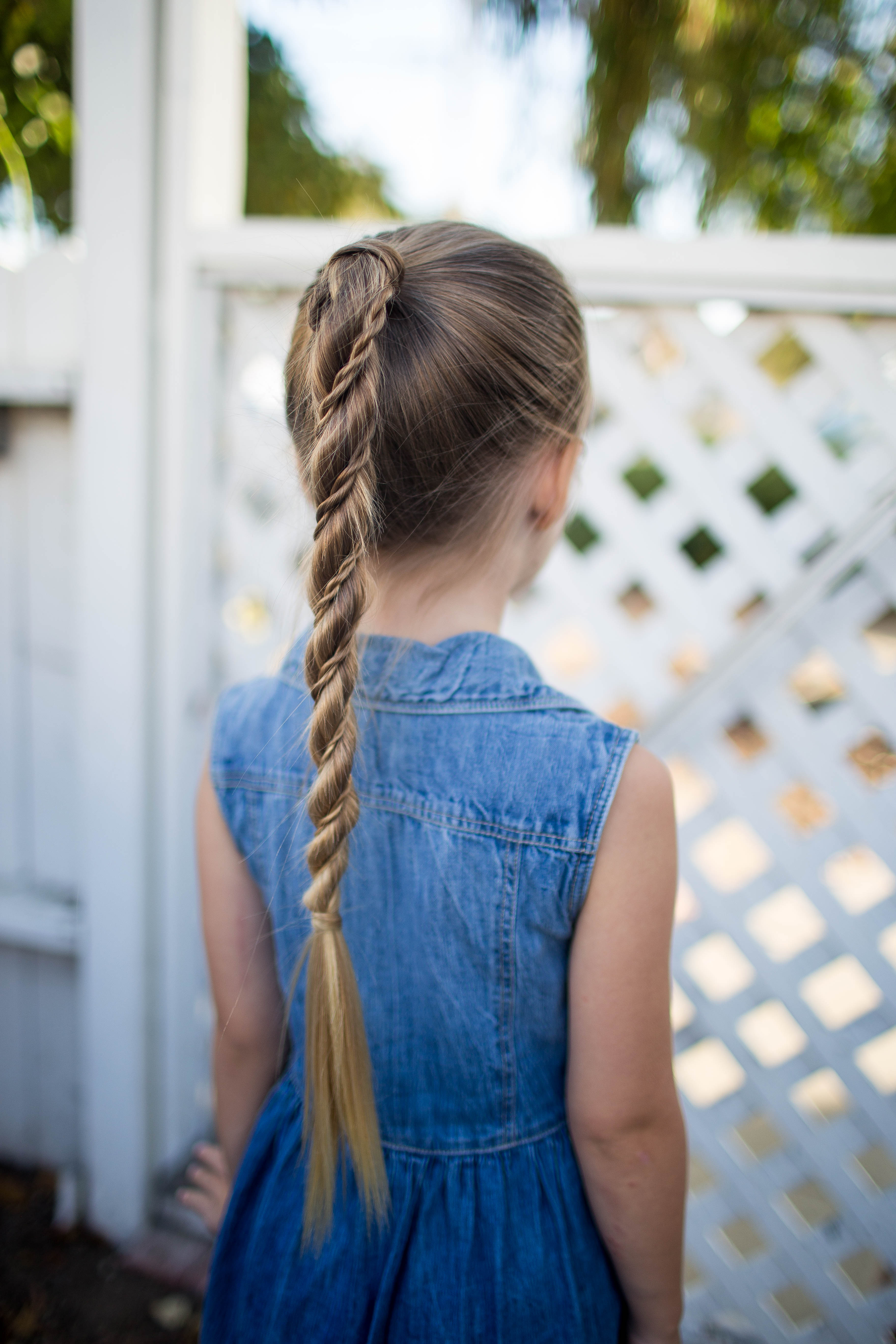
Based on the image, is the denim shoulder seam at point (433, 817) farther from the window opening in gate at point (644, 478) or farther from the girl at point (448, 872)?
the window opening in gate at point (644, 478)

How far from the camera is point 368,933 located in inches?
27.4

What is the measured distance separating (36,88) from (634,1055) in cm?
250

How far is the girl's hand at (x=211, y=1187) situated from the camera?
0.84 metres

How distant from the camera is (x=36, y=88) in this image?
6.16ft

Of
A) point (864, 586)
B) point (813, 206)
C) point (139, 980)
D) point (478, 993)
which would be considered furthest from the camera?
point (813, 206)

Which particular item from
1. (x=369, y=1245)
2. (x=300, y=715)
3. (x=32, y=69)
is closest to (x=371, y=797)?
(x=300, y=715)

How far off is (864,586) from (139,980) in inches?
61.2

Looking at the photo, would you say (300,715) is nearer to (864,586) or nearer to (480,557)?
(480,557)

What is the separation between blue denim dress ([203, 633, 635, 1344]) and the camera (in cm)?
62

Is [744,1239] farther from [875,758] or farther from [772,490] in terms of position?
[772,490]

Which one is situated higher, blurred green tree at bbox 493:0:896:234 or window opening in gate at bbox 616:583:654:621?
blurred green tree at bbox 493:0:896:234

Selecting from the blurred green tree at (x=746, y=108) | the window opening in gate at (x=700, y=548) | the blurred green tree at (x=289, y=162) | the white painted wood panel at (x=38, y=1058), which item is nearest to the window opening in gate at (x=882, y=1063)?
the white painted wood panel at (x=38, y=1058)

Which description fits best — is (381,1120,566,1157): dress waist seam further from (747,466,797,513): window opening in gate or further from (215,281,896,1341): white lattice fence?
(747,466,797,513): window opening in gate

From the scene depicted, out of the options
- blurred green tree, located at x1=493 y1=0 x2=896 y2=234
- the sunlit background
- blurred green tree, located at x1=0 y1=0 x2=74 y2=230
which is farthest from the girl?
blurred green tree, located at x1=493 y1=0 x2=896 y2=234
